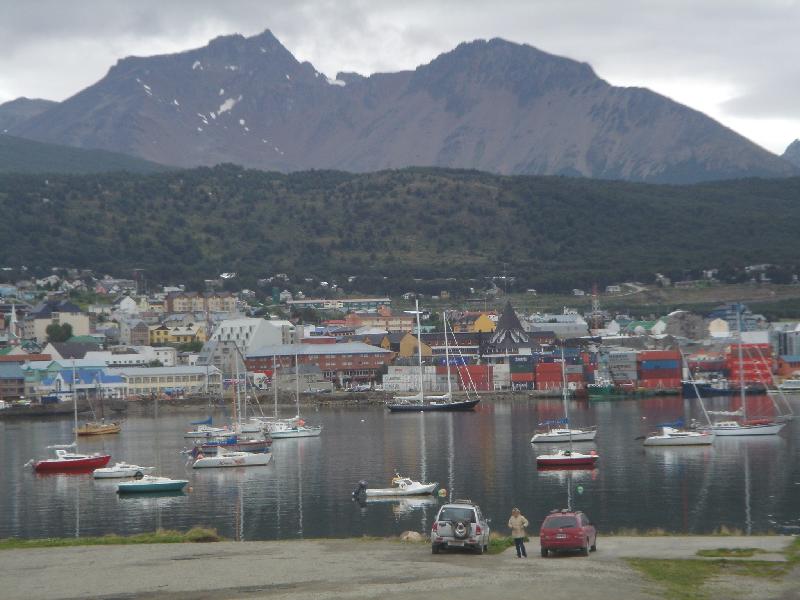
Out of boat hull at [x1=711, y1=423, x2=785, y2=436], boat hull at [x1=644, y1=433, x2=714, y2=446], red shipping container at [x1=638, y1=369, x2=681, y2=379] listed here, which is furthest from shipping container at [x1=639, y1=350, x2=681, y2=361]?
boat hull at [x1=644, y1=433, x2=714, y2=446]

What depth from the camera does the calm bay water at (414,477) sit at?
42.5 m

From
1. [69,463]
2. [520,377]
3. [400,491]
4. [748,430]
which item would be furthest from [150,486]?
[520,377]

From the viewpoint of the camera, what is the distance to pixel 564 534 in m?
26.6

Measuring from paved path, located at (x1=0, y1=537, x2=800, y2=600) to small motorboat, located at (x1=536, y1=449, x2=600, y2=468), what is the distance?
94.1 ft

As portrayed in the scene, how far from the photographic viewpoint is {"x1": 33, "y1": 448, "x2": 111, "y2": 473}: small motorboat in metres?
64.8

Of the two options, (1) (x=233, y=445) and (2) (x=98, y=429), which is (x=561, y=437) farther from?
(2) (x=98, y=429)

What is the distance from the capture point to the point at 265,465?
6519 centimetres

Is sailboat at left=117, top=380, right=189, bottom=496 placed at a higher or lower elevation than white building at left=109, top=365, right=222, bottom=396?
lower

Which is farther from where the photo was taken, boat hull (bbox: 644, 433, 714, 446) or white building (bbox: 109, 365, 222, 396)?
white building (bbox: 109, 365, 222, 396)

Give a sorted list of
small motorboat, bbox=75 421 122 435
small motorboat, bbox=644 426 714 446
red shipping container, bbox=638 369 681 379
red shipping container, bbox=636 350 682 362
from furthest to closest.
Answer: red shipping container, bbox=636 350 682 362 → red shipping container, bbox=638 369 681 379 → small motorboat, bbox=75 421 122 435 → small motorboat, bbox=644 426 714 446

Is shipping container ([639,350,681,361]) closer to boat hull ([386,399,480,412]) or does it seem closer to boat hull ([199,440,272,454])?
boat hull ([386,399,480,412])

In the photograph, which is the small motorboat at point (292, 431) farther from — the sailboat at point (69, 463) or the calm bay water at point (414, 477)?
the sailboat at point (69, 463)

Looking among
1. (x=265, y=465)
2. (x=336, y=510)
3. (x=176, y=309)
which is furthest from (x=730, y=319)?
(x=336, y=510)

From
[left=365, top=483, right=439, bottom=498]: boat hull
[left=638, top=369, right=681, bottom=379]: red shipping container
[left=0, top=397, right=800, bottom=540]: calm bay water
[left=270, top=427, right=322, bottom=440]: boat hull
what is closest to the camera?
[left=0, top=397, right=800, bottom=540]: calm bay water
